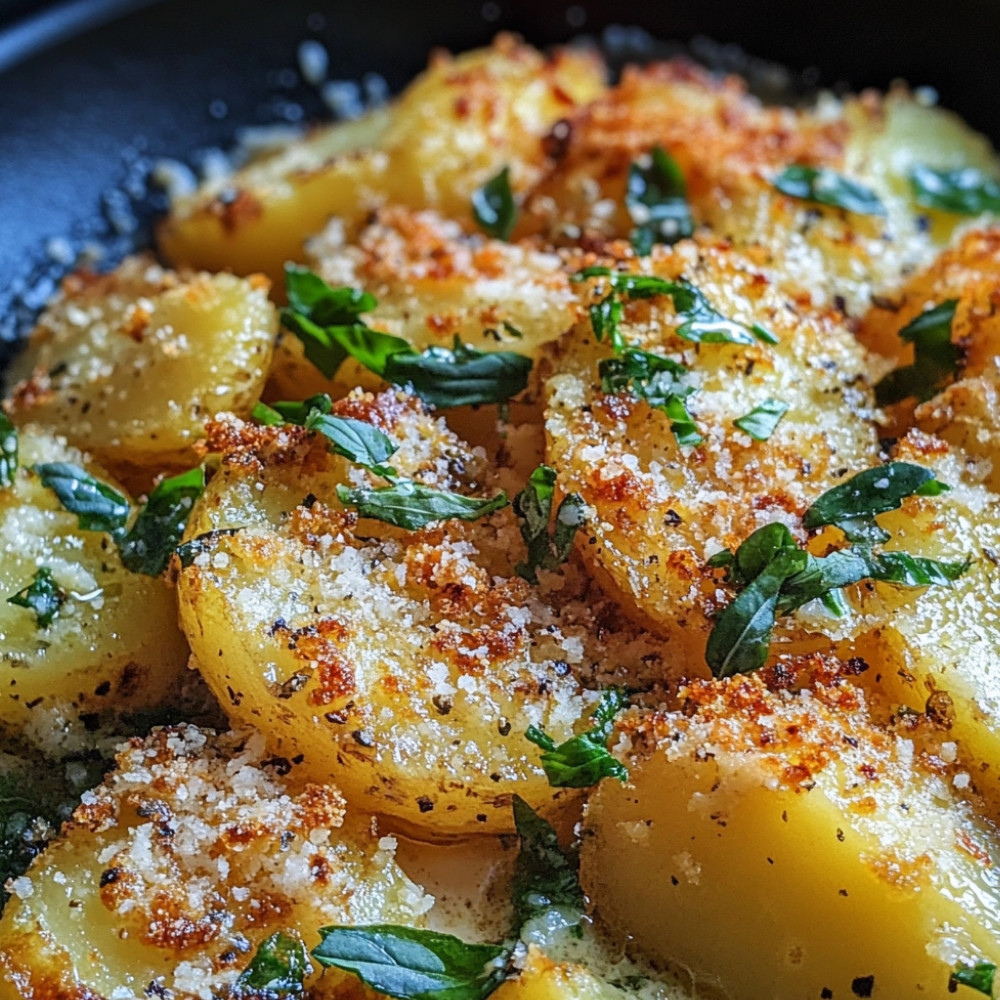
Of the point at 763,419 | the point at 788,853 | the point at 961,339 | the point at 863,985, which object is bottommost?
the point at 863,985

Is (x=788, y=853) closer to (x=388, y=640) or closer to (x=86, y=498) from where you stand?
(x=388, y=640)

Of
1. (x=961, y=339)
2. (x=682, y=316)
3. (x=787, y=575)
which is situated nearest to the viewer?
(x=787, y=575)

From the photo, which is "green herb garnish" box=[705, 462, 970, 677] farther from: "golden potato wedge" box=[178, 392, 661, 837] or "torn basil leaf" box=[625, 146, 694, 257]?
"torn basil leaf" box=[625, 146, 694, 257]

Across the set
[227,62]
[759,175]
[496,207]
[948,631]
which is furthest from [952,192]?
[227,62]

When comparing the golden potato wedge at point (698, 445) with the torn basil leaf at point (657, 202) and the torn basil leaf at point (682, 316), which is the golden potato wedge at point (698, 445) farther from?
the torn basil leaf at point (657, 202)

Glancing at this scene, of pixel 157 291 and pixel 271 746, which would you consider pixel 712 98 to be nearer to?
pixel 157 291

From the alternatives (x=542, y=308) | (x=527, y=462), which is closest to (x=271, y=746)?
Result: (x=527, y=462)

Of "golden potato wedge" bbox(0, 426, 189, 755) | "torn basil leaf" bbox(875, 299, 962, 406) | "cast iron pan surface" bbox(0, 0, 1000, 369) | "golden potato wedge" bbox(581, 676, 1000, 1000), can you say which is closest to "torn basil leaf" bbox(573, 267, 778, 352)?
"torn basil leaf" bbox(875, 299, 962, 406)

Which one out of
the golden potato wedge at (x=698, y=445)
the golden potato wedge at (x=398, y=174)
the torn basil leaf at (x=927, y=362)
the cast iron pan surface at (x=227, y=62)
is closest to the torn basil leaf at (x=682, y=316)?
the golden potato wedge at (x=698, y=445)
